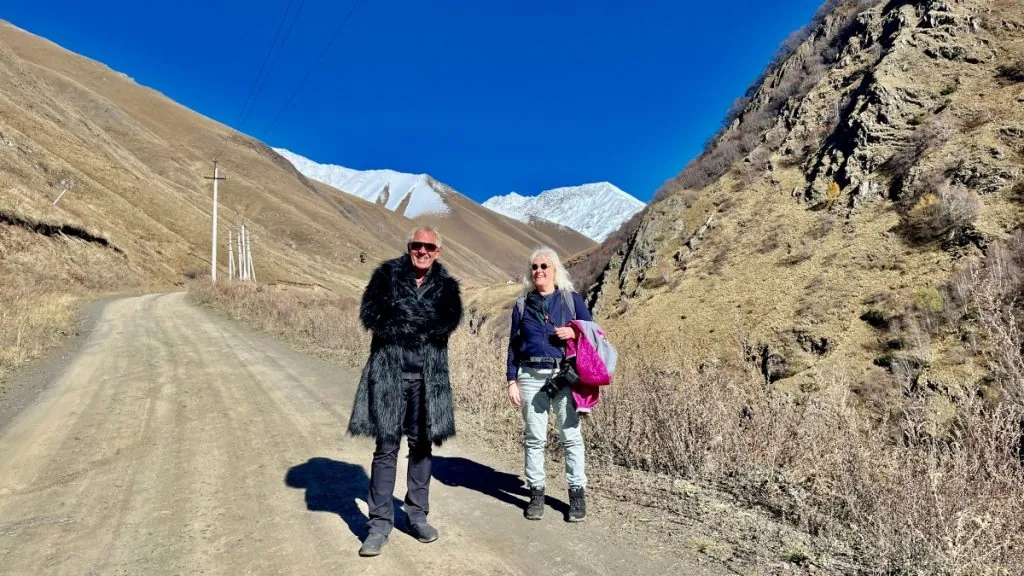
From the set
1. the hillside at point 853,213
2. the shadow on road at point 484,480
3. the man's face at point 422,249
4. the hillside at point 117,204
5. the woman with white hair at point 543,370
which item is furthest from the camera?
the hillside at point 117,204

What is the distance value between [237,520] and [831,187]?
16.4 metres

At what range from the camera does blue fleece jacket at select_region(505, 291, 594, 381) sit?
3650mm

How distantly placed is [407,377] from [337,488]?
62.4 inches

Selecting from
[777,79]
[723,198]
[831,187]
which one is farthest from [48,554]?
[777,79]

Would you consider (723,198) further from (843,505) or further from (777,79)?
(843,505)

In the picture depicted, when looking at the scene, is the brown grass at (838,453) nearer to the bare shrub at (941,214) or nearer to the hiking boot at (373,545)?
the hiking boot at (373,545)

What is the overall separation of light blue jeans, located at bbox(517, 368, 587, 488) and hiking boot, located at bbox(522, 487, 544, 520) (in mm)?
43

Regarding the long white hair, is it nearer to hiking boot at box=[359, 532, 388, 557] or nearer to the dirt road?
the dirt road

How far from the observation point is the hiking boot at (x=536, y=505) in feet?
12.4

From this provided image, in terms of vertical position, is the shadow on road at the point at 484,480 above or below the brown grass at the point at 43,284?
below

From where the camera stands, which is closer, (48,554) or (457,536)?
(48,554)

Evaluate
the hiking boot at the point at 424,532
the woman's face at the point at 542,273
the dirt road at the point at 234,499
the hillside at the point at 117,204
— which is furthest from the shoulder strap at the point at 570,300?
the hillside at the point at 117,204

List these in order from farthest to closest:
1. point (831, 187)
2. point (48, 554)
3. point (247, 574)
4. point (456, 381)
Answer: point (831, 187) → point (456, 381) → point (48, 554) → point (247, 574)

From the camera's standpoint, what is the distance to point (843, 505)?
11.8 ft
